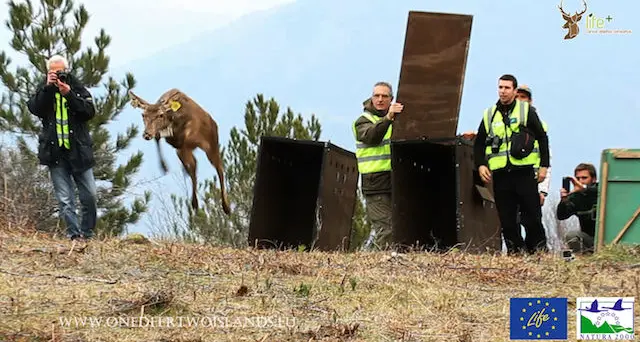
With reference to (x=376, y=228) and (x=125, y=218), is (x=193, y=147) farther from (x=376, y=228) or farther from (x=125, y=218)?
(x=125, y=218)

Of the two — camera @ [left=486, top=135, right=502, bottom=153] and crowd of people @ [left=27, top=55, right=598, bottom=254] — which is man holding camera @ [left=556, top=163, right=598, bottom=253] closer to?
crowd of people @ [left=27, top=55, right=598, bottom=254]

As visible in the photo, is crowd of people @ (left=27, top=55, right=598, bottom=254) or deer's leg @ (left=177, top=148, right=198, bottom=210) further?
deer's leg @ (left=177, top=148, right=198, bottom=210)

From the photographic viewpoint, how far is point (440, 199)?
39.6ft

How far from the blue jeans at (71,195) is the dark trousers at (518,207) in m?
3.81

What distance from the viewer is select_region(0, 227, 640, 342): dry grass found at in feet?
19.4

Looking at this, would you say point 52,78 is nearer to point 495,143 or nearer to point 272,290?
point 495,143

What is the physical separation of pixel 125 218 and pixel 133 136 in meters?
1.66

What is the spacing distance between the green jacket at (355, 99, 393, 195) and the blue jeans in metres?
2.65

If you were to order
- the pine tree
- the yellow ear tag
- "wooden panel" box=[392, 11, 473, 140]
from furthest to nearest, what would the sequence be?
the pine tree, the yellow ear tag, "wooden panel" box=[392, 11, 473, 140]

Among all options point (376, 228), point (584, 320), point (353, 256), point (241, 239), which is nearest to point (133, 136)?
point (241, 239)

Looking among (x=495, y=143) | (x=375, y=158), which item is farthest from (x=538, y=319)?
(x=375, y=158)

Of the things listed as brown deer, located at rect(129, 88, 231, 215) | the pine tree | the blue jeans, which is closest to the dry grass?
the blue jeans

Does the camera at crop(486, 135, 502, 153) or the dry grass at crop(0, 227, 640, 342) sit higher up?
the camera at crop(486, 135, 502, 153)

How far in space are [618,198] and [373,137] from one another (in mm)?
2405
